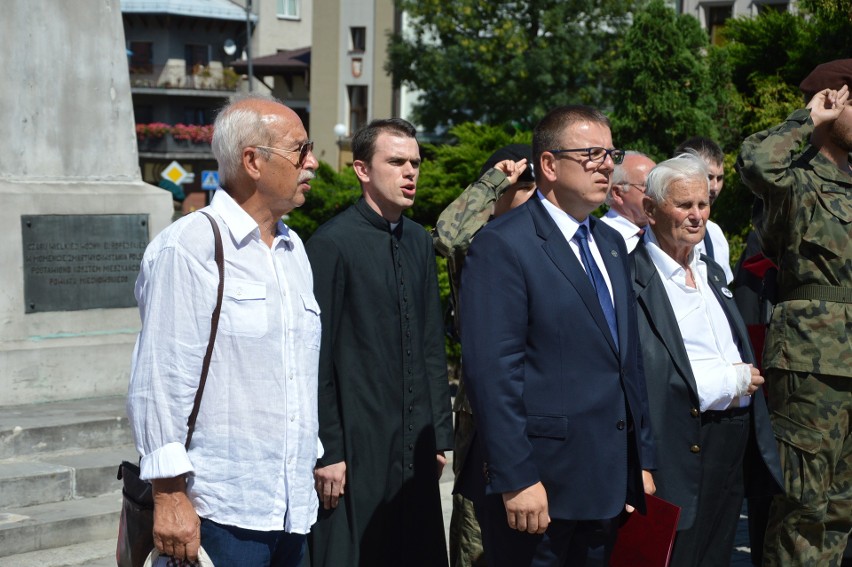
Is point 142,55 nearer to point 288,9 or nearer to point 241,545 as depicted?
point 288,9

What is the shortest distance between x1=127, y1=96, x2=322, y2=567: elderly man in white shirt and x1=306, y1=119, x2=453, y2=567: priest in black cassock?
104 centimetres

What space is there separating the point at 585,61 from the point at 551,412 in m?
39.2

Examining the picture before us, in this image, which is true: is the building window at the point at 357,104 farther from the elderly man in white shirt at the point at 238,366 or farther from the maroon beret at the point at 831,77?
the elderly man in white shirt at the point at 238,366

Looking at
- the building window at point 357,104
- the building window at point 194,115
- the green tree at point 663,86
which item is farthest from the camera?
the building window at point 194,115

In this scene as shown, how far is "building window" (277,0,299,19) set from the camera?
72000 mm

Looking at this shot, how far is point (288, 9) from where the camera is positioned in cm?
7250

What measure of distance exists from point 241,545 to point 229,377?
0.48 meters

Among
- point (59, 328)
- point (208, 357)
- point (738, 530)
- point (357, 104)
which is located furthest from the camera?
point (357, 104)

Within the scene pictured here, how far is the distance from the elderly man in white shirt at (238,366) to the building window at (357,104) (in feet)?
172

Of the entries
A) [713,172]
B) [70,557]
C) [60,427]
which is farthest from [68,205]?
[713,172]

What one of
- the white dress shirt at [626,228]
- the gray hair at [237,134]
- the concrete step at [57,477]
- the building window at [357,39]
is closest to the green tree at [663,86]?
the white dress shirt at [626,228]

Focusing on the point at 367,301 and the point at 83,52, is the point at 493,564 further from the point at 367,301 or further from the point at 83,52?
the point at 83,52

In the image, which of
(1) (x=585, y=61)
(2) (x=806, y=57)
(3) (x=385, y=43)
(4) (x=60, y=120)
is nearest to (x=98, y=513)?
(4) (x=60, y=120)

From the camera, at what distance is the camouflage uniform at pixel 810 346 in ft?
17.0
